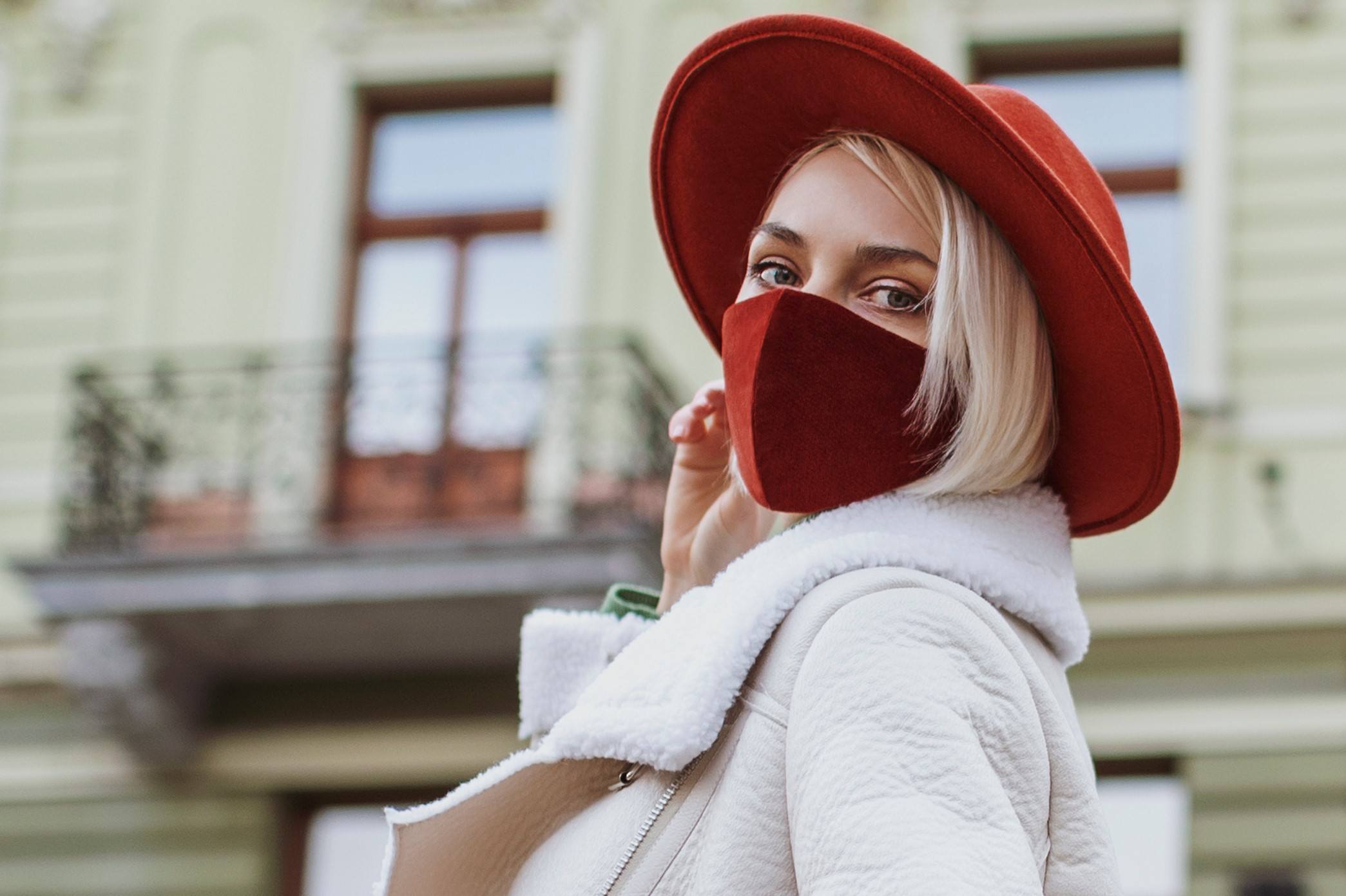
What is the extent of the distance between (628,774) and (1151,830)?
8469mm

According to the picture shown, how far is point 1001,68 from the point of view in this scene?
35.3 ft

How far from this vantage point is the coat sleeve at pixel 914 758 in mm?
1222

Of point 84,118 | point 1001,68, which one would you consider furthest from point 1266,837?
point 84,118

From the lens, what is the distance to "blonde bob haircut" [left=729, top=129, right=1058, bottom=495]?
1493 millimetres

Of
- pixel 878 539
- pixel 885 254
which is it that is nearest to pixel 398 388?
pixel 885 254

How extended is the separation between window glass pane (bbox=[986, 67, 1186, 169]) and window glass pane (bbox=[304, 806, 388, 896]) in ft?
15.7

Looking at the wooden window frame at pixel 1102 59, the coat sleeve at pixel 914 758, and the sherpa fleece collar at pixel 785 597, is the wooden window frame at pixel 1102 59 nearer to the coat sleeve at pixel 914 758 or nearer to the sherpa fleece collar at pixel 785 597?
the sherpa fleece collar at pixel 785 597

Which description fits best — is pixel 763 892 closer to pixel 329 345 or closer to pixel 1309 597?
pixel 1309 597

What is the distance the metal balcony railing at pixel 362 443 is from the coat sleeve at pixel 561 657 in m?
8.18

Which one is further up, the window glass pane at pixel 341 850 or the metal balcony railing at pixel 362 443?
the metal balcony railing at pixel 362 443

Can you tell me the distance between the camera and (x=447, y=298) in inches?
439

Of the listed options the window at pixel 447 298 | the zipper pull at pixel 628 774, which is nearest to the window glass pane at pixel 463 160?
the window at pixel 447 298

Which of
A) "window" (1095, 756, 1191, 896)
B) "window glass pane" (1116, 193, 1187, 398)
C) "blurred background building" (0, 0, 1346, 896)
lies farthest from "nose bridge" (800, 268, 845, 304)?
"window glass pane" (1116, 193, 1187, 398)

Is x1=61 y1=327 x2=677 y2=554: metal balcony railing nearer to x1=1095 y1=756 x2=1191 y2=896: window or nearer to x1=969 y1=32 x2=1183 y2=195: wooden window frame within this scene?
x1=969 y1=32 x2=1183 y2=195: wooden window frame
